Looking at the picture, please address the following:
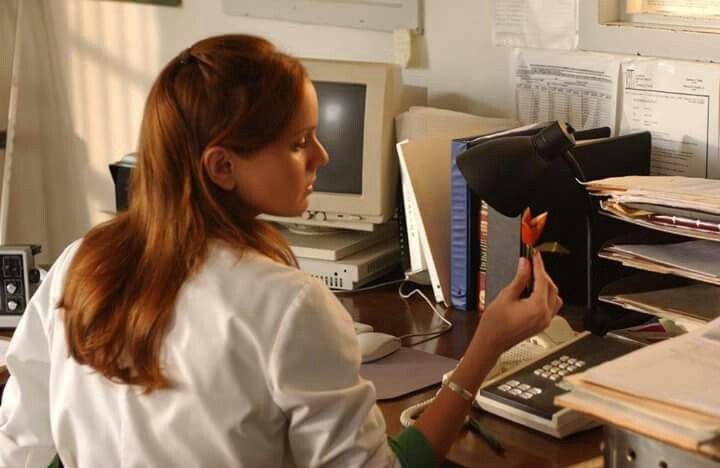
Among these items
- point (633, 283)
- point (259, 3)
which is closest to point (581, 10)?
point (633, 283)

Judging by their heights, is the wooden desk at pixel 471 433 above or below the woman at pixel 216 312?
below

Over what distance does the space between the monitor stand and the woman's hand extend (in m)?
0.83

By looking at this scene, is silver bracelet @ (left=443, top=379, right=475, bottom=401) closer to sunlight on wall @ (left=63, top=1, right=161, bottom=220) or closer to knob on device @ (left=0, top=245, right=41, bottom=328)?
knob on device @ (left=0, top=245, right=41, bottom=328)

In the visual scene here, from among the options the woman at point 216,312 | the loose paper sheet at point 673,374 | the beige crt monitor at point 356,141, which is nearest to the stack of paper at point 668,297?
the loose paper sheet at point 673,374

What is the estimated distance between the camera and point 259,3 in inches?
110

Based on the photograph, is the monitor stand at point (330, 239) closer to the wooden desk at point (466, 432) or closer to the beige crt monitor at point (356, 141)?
the beige crt monitor at point (356, 141)

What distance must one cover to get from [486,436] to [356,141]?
958 mm

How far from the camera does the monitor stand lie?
2354mm

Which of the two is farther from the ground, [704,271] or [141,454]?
[704,271]

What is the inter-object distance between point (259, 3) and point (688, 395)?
1.84 m

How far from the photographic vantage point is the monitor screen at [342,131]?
7.72 ft

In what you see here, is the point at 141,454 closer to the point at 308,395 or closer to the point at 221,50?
the point at 308,395

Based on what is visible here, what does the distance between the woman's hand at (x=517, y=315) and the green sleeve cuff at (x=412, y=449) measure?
0.51ft

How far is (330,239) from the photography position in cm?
243
